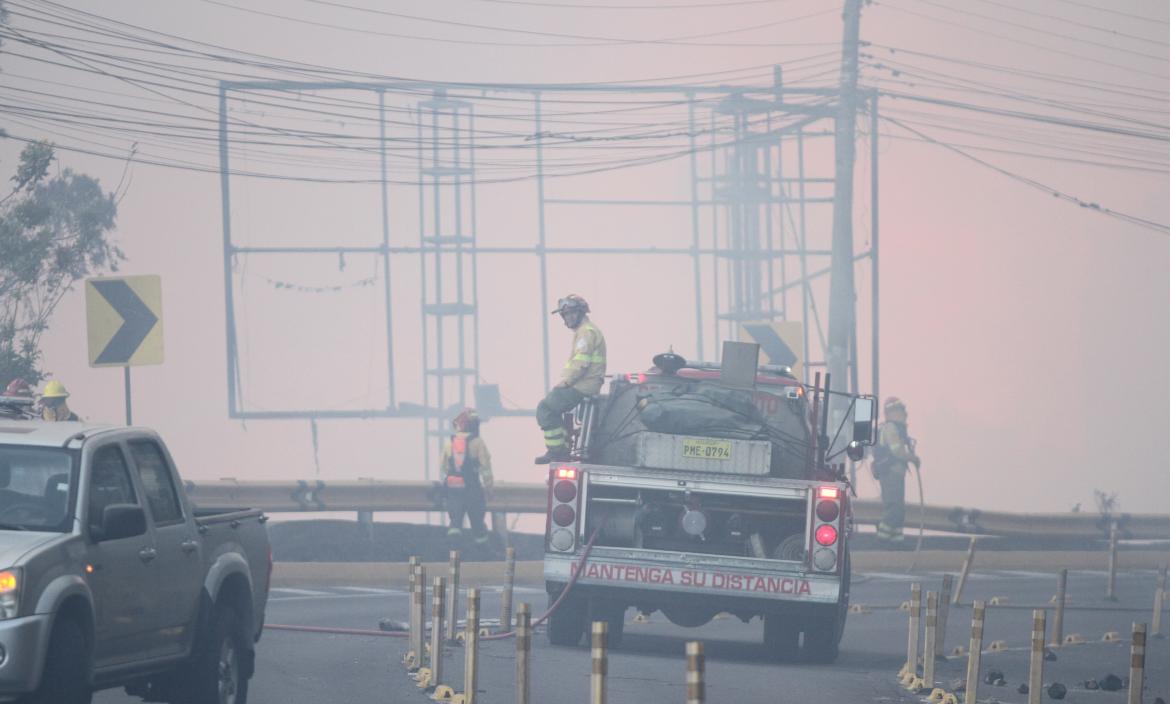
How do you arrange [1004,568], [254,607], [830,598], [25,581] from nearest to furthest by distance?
[25,581], [254,607], [830,598], [1004,568]

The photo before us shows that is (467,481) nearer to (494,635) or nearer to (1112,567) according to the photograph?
(1112,567)

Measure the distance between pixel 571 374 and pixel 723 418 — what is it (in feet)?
4.46

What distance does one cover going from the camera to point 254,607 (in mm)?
10703

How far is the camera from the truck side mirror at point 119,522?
27.9ft

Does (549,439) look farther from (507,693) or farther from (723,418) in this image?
(507,693)

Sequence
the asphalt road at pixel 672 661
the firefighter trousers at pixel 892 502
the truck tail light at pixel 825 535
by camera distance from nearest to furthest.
→ the asphalt road at pixel 672 661 → the truck tail light at pixel 825 535 → the firefighter trousers at pixel 892 502

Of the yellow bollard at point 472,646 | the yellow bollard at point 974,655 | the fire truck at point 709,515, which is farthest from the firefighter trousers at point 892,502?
the yellow bollard at point 472,646

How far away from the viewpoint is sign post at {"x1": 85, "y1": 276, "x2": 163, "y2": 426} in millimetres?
18531

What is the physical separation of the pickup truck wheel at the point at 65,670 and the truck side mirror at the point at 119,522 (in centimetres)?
43

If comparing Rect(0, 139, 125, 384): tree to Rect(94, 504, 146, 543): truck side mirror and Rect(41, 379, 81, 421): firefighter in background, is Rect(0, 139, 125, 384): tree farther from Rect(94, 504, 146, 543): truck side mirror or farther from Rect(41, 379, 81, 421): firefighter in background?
Rect(94, 504, 146, 543): truck side mirror

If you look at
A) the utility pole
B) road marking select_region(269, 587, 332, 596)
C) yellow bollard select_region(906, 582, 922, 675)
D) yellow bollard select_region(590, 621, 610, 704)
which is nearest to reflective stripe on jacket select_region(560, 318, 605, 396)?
yellow bollard select_region(906, 582, 922, 675)

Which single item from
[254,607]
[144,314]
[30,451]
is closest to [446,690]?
[254,607]

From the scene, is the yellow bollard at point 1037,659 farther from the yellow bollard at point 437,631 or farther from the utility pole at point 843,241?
the utility pole at point 843,241

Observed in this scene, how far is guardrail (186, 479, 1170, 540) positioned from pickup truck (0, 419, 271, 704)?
1214cm
